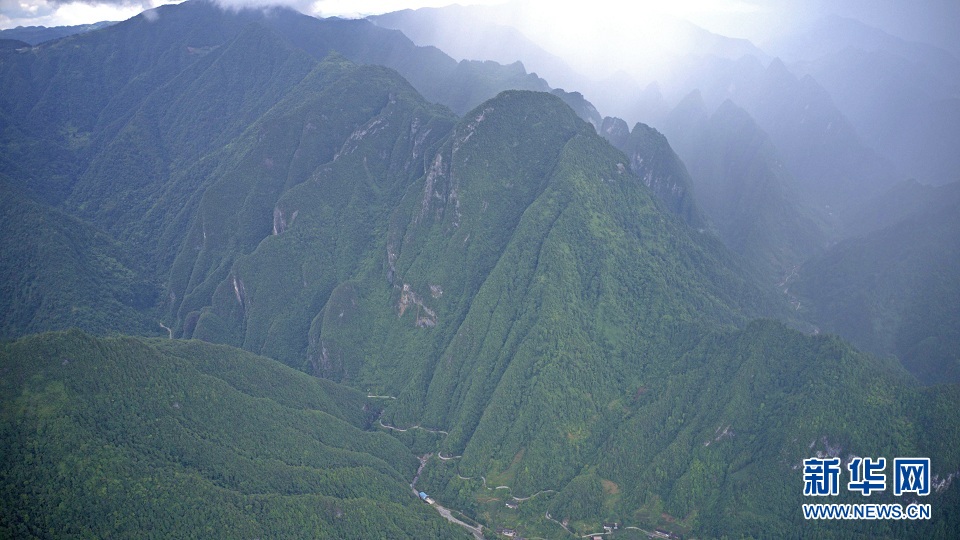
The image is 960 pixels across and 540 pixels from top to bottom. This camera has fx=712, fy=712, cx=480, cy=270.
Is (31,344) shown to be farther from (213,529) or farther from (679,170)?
(679,170)

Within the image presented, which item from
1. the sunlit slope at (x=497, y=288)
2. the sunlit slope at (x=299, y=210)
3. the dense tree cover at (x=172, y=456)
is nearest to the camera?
the dense tree cover at (x=172, y=456)

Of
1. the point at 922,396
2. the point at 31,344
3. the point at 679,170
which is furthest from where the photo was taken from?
the point at 679,170

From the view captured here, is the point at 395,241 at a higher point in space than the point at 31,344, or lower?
higher

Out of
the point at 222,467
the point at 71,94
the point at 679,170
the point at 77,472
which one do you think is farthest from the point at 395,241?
the point at 71,94

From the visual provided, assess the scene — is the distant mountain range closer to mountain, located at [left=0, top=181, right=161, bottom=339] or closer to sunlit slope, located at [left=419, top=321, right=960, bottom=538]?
sunlit slope, located at [left=419, top=321, right=960, bottom=538]

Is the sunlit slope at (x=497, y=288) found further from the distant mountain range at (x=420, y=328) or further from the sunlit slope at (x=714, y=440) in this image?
the sunlit slope at (x=714, y=440)

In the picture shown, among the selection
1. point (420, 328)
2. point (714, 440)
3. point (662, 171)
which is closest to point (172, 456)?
point (420, 328)

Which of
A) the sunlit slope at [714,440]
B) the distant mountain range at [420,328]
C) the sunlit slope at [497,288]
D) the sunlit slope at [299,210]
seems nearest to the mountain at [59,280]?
the distant mountain range at [420,328]
